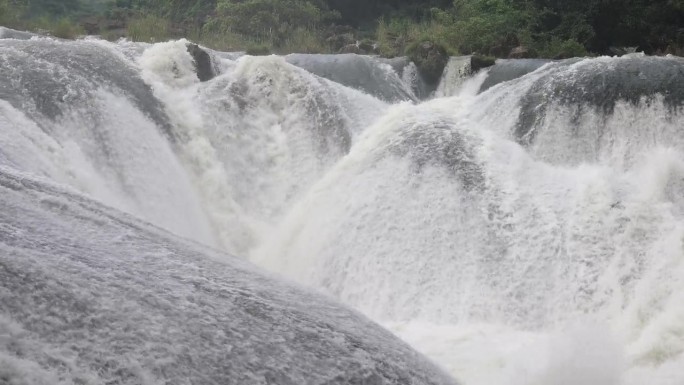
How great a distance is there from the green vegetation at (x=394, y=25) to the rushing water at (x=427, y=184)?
4273mm

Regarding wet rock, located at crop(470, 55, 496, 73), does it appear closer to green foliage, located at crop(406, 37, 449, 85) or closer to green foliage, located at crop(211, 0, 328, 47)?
green foliage, located at crop(406, 37, 449, 85)

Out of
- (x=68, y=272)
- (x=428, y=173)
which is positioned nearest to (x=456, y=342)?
(x=428, y=173)

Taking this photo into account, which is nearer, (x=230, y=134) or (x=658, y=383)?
(x=658, y=383)

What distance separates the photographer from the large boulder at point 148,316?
207cm

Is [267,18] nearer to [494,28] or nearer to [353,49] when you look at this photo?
[353,49]

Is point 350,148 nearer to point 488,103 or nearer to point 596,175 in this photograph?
point 488,103

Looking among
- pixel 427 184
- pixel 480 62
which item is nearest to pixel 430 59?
pixel 480 62

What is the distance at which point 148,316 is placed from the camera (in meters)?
2.37

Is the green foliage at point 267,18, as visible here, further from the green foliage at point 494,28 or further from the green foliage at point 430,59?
the green foliage at point 430,59

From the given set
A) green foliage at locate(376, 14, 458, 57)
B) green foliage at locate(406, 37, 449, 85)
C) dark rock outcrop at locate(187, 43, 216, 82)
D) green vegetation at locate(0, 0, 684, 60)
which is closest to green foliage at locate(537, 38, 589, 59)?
green vegetation at locate(0, 0, 684, 60)

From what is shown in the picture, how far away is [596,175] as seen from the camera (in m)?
6.52

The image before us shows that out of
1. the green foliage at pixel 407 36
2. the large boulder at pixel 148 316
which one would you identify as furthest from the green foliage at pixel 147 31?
the large boulder at pixel 148 316

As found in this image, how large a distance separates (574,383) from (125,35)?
14.2 metres

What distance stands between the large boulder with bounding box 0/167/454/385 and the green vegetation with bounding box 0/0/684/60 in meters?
9.18
